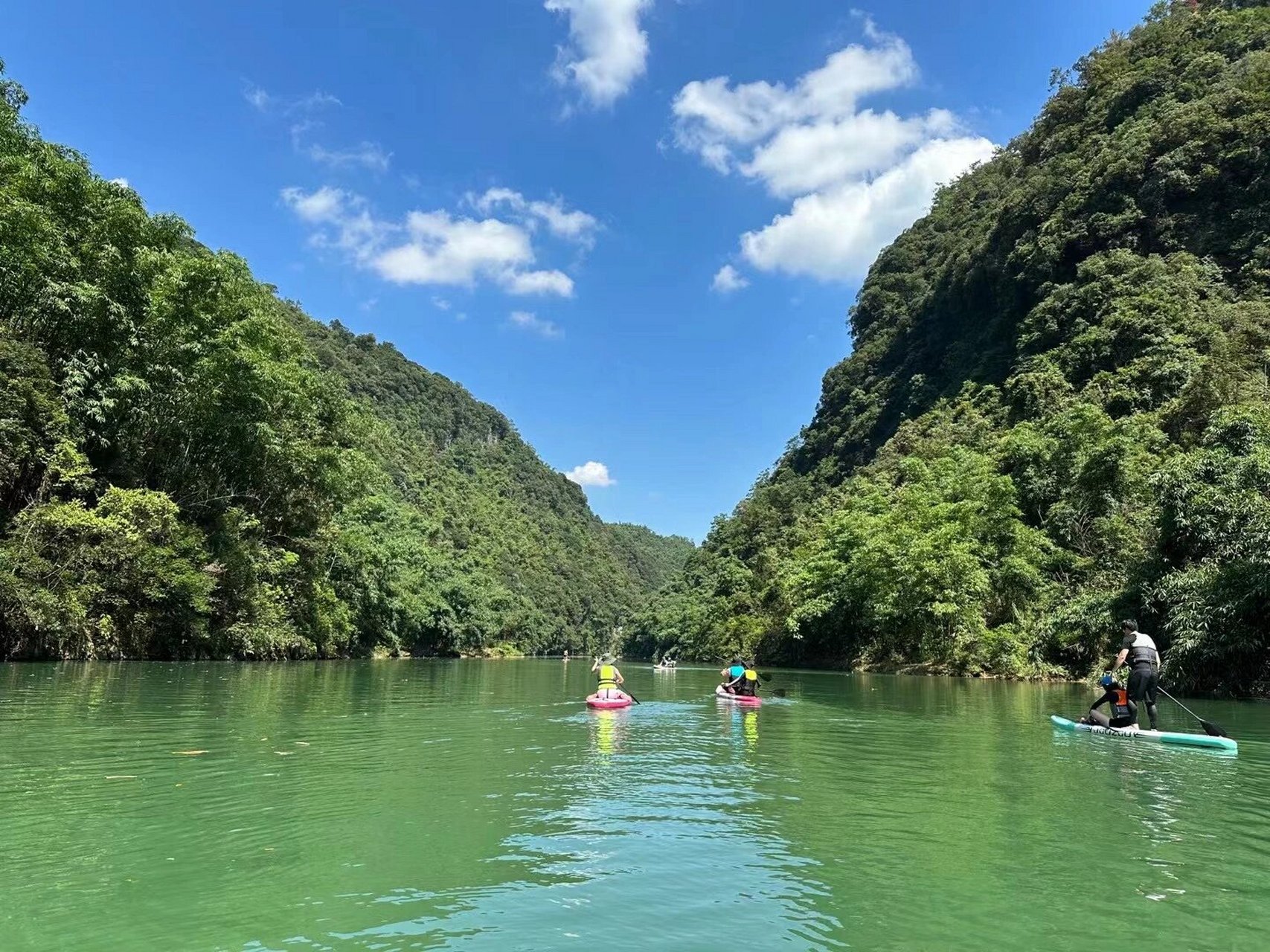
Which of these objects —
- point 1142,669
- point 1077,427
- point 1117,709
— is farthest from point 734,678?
point 1077,427

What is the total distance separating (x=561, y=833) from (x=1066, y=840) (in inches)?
186

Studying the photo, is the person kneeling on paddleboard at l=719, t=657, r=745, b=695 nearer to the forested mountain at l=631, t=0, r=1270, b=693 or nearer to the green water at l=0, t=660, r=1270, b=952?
the green water at l=0, t=660, r=1270, b=952

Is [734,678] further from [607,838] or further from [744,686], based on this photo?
[607,838]

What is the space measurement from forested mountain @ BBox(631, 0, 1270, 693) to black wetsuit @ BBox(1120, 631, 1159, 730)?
30.9ft

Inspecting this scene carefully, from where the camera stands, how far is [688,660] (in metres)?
94.8

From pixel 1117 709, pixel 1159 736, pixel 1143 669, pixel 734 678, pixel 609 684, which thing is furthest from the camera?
pixel 734 678

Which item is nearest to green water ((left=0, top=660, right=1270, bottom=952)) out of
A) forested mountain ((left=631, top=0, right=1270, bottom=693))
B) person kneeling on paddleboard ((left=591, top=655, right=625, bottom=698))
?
person kneeling on paddleboard ((left=591, top=655, right=625, bottom=698))

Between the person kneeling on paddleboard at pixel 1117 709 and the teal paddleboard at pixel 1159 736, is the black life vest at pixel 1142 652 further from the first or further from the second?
the teal paddleboard at pixel 1159 736

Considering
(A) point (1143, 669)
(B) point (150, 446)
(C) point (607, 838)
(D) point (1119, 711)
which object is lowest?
(C) point (607, 838)

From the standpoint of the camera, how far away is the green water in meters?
5.24

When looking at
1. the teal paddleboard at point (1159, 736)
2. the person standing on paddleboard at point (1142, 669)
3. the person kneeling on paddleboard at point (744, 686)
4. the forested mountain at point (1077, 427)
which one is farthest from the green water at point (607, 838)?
the forested mountain at point (1077, 427)

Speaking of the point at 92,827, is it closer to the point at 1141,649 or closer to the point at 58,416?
the point at 1141,649

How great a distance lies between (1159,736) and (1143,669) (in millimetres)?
A: 1426

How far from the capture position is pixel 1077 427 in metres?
43.1
